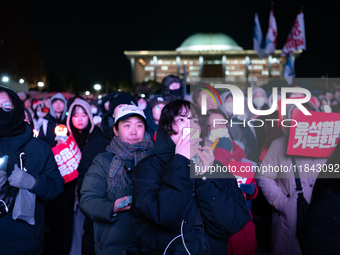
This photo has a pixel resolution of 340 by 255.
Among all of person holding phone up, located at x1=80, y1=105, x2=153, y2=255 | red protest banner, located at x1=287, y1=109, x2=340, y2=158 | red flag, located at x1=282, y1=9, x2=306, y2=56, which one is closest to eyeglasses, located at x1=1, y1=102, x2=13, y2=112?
person holding phone up, located at x1=80, y1=105, x2=153, y2=255

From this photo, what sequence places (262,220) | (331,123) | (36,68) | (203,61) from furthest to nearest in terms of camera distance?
(203,61), (36,68), (262,220), (331,123)

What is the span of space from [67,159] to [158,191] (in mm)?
1541

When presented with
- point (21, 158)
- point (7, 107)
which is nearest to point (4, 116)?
point (7, 107)

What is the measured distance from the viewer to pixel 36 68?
35.7 metres

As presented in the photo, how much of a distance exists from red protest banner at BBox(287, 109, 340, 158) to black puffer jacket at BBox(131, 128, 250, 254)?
121 cm

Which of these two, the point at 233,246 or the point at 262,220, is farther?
the point at 262,220

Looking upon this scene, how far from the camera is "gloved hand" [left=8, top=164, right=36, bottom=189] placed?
2.03 metres

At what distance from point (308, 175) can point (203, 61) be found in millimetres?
68514

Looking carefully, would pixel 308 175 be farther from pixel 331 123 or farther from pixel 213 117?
pixel 213 117

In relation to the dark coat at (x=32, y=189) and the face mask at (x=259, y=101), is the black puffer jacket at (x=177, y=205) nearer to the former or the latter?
the dark coat at (x=32, y=189)

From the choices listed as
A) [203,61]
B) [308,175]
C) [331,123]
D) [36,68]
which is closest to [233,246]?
[308,175]

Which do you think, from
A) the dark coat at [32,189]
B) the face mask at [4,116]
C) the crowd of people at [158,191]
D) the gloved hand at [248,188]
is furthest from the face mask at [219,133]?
the face mask at [4,116]

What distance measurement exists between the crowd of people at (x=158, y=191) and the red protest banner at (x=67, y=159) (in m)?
0.08

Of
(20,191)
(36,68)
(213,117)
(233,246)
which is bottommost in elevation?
(233,246)
